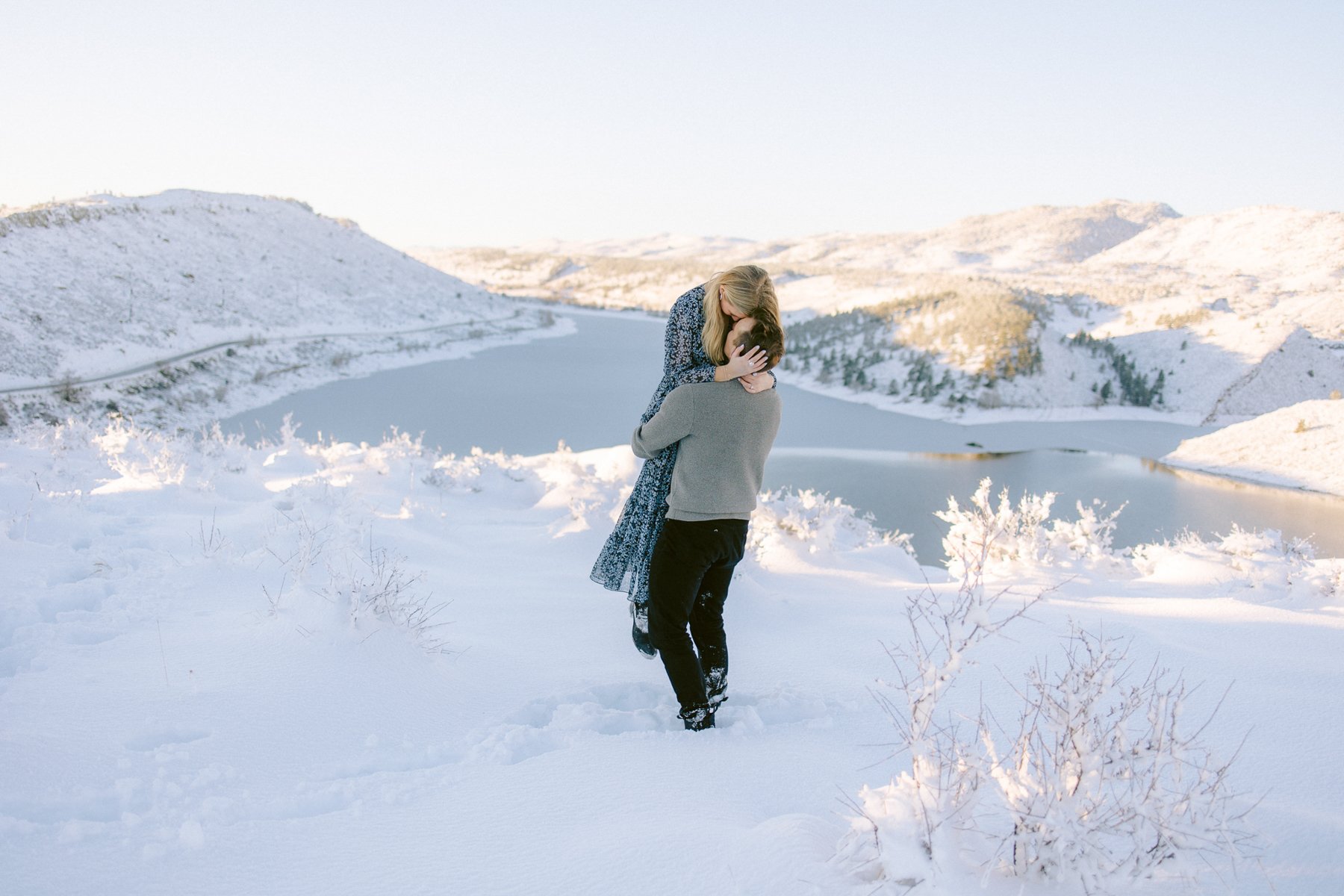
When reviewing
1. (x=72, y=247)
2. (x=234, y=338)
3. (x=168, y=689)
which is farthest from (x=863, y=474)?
(x=72, y=247)

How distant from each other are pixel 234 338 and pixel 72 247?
4.96 m

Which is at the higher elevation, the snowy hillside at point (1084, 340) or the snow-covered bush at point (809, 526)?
the snowy hillside at point (1084, 340)

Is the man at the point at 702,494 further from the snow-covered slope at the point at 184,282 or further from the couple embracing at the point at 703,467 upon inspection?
the snow-covered slope at the point at 184,282

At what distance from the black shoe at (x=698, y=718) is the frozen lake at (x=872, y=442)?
23.6 ft

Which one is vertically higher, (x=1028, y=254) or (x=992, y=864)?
(x=1028, y=254)

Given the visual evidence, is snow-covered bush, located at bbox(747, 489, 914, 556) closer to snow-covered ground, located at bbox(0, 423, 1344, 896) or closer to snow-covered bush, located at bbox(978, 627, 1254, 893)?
snow-covered ground, located at bbox(0, 423, 1344, 896)

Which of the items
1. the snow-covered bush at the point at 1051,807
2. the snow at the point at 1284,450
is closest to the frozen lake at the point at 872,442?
the snow at the point at 1284,450

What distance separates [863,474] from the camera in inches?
514

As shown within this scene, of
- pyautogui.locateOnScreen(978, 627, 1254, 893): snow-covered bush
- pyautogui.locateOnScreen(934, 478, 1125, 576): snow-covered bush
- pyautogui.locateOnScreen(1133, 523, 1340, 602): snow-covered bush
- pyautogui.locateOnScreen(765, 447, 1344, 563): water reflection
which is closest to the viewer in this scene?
pyautogui.locateOnScreen(978, 627, 1254, 893): snow-covered bush

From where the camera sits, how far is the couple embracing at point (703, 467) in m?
2.31

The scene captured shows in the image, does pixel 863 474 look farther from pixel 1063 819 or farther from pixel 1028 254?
pixel 1028 254

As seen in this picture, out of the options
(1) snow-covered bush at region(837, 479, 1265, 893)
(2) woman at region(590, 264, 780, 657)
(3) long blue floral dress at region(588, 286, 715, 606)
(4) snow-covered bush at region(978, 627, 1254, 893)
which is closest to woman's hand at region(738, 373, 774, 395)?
(2) woman at region(590, 264, 780, 657)

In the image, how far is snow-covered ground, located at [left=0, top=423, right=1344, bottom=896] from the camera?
168 centimetres

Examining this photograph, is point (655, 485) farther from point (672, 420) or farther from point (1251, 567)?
point (1251, 567)
